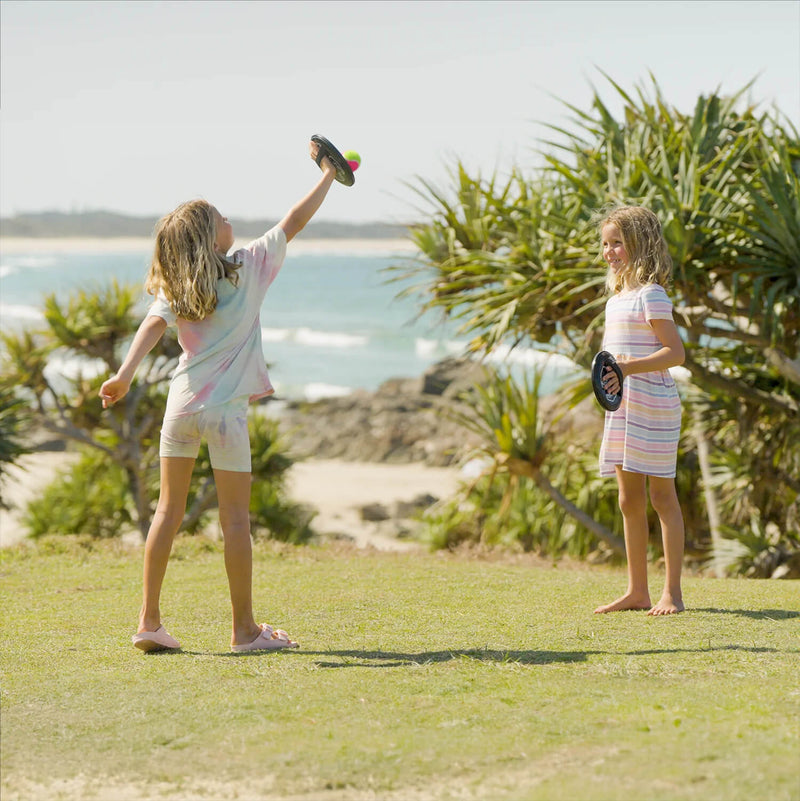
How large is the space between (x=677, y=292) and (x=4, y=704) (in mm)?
6287

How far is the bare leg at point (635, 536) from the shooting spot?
5281 millimetres

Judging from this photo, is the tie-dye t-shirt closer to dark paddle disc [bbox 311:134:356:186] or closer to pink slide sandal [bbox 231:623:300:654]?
dark paddle disc [bbox 311:134:356:186]

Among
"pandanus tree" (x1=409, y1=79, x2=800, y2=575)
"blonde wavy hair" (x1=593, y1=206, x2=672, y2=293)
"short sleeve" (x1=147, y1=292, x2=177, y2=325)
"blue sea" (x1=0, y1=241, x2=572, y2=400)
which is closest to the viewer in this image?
"short sleeve" (x1=147, y1=292, x2=177, y2=325)

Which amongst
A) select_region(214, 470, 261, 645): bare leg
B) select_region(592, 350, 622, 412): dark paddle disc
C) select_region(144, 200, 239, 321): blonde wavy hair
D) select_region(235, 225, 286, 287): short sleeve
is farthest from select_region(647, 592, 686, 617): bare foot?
select_region(144, 200, 239, 321): blonde wavy hair

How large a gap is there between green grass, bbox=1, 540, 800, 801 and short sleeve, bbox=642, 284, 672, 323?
135 centimetres

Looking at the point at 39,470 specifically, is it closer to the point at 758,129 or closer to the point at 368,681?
the point at 758,129

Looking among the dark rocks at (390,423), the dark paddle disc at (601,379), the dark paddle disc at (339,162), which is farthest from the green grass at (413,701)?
the dark rocks at (390,423)

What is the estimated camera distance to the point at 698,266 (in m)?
8.35

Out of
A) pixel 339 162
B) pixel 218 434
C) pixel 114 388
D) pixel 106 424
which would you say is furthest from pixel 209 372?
pixel 106 424

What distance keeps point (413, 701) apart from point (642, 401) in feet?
7.15

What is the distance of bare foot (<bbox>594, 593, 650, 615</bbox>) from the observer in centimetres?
525

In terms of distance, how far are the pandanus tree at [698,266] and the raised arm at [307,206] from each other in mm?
3594

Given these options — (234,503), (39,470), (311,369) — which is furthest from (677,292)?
(311,369)

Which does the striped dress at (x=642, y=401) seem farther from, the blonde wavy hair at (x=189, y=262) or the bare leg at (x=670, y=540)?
the blonde wavy hair at (x=189, y=262)
